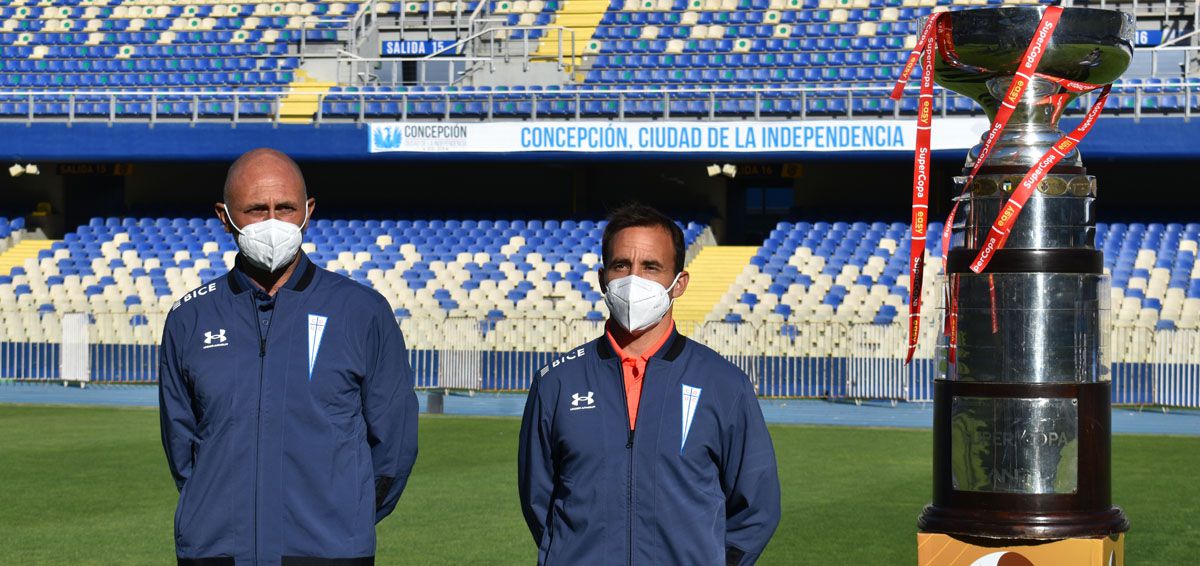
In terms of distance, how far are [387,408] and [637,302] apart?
38.4 inches

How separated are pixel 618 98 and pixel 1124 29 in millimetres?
26992

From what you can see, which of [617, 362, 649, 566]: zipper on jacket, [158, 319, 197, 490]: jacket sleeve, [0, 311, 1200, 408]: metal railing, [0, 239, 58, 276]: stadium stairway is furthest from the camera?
[0, 239, 58, 276]: stadium stairway

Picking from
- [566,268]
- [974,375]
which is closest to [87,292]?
[566,268]

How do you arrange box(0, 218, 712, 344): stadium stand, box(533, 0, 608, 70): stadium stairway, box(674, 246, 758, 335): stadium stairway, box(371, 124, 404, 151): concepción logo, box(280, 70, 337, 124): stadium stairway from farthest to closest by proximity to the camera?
box(533, 0, 608, 70): stadium stairway < box(280, 70, 337, 124): stadium stairway < box(371, 124, 404, 151): concepción logo < box(674, 246, 758, 335): stadium stairway < box(0, 218, 712, 344): stadium stand

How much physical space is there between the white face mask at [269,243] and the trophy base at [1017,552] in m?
2.64

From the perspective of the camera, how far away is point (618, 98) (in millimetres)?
32750

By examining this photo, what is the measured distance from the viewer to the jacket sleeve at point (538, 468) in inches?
187

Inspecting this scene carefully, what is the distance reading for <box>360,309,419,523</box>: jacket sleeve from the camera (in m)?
5.12

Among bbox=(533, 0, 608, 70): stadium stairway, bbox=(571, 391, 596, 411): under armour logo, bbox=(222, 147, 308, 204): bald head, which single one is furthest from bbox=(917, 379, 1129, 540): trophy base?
bbox=(533, 0, 608, 70): stadium stairway

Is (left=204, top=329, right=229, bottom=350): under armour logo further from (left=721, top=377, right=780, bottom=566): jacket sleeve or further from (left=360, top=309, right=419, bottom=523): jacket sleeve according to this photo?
(left=721, top=377, right=780, bottom=566): jacket sleeve

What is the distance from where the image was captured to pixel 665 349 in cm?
473

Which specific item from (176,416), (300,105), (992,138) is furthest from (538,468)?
(300,105)

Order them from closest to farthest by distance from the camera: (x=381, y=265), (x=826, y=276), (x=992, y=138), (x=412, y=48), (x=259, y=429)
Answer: (x=259, y=429) → (x=992, y=138) → (x=826, y=276) → (x=381, y=265) → (x=412, y=48)

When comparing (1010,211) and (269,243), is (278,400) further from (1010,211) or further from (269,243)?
(1010,211)
